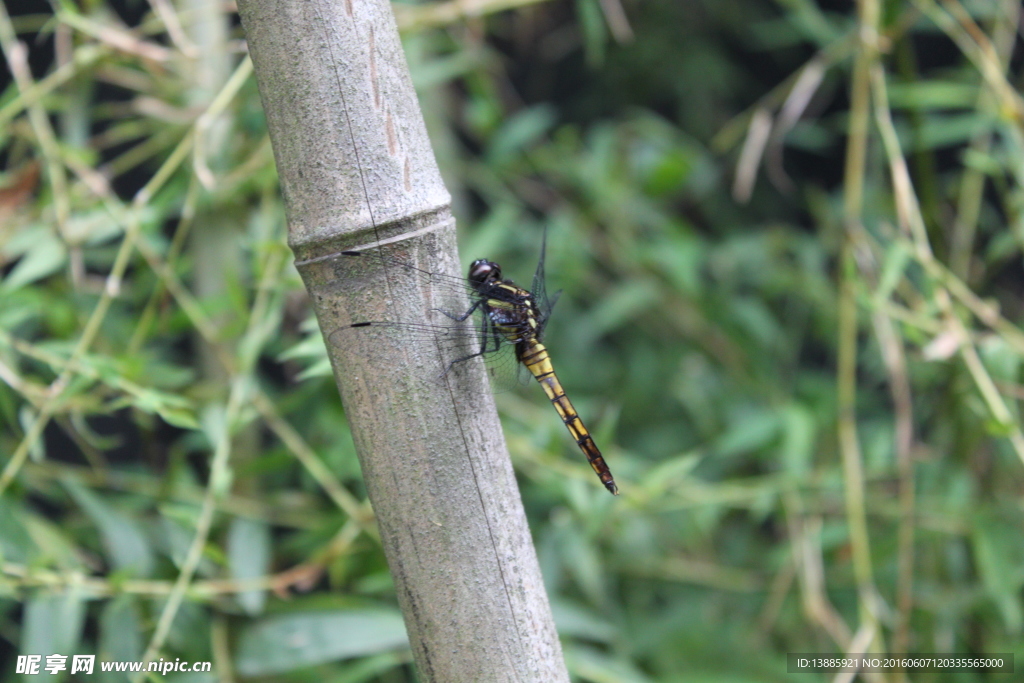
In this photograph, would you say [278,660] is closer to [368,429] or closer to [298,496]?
[298,496]

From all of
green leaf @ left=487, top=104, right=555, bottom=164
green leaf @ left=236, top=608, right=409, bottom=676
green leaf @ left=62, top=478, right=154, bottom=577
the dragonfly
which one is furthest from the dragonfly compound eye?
green leaf @ left=487, top=104, right=555, bottom=164

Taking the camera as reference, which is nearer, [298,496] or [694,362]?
[298,496]

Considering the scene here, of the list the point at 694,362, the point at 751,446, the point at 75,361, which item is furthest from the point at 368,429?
the point at 694,362

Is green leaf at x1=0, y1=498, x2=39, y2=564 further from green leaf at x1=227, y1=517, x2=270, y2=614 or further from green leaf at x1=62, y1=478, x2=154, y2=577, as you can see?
green leaf at x1=227, y1=517, x2=270, y2=614

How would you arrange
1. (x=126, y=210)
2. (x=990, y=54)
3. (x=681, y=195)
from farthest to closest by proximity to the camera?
(x=681, y=195) → (x=990, y=54) → (x=126, y=210)

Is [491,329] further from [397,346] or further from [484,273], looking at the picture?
[397,346]

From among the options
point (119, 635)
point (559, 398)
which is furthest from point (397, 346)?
point (119, 635)
